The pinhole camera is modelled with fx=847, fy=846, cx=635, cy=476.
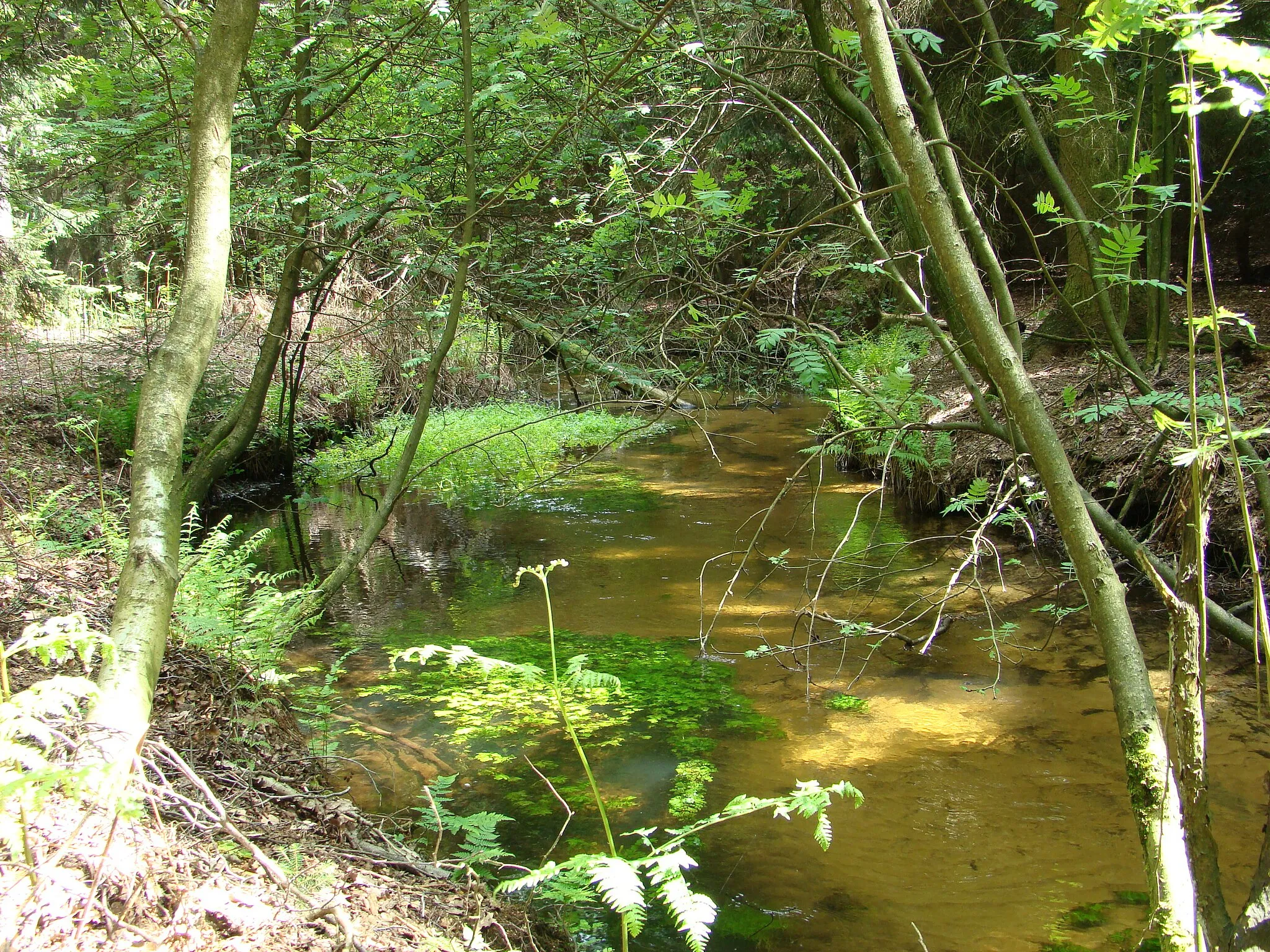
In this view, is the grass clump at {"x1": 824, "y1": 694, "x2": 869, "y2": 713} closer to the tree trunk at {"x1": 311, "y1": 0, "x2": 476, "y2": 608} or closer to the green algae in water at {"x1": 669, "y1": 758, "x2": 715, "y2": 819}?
the green algae in water at {"x1": 669, "y1": 758, "x2": 715, "y2": 819}

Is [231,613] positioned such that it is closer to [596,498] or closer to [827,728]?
[827,728]

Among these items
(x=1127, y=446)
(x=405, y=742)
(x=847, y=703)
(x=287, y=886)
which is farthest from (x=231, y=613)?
(x=1127, y=446)

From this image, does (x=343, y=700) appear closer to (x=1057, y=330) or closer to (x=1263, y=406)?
(x=1263, y=406)

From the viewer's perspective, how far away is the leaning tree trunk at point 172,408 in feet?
7.38

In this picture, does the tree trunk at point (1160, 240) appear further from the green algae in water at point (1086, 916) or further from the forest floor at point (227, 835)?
the green algae in water at point (1086, 916)

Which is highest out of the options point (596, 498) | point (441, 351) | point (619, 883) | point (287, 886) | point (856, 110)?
point (856, 110)

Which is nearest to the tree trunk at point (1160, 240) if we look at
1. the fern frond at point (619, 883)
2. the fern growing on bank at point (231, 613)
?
the fern frond at point (619, 883)

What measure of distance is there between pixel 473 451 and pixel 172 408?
8299 millimetres

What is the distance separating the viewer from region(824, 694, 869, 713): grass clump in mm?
5004

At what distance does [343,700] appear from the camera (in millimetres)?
5262

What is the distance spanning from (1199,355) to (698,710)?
6.21 meters

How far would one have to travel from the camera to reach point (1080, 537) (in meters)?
2.25

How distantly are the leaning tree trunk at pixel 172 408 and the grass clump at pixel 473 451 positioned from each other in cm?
689

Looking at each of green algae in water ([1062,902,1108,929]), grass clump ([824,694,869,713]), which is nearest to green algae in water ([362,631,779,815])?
grass clump ([824,694,869,713])
